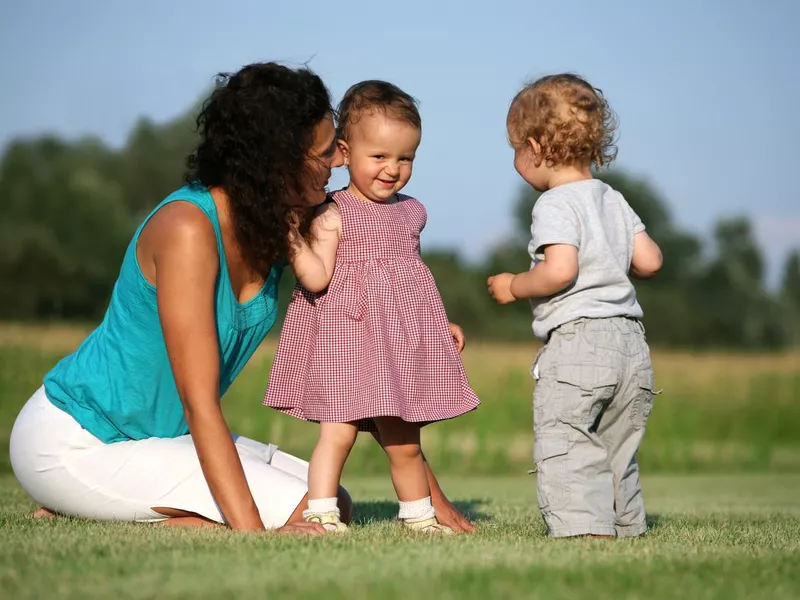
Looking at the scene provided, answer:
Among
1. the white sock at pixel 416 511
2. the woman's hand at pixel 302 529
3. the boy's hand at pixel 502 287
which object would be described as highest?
the boy's hand at pixel 502 287

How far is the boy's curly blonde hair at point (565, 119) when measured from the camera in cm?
427

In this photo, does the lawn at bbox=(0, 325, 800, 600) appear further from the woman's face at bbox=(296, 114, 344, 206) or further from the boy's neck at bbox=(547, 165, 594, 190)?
the boy's neck at bbox=(547, 165, 594, 190)

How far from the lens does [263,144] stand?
414cm

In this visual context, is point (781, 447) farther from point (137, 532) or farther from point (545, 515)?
point (137, 532)

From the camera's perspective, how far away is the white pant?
4320 mm

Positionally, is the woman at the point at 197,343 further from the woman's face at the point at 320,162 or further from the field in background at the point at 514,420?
the field in background at the point at 514,420

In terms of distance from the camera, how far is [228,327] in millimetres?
4383

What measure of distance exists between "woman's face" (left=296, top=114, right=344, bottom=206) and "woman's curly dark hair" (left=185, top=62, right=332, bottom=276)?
26mm

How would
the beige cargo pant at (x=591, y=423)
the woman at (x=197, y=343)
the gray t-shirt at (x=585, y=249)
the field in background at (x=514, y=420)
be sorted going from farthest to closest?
the field in background at (x=514, y=420) → the gray t-shirt at (x=585, y=249) → the beige cargo pant at (x=591, y=423) → the woman at (x=197, y=343)

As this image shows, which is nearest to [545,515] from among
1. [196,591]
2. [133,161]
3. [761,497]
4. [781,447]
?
[196,591]

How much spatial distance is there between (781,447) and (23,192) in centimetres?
3056

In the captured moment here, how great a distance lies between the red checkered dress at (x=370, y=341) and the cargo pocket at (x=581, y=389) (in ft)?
1.63

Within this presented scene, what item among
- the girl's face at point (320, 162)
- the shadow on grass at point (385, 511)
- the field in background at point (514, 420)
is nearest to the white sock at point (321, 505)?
the shadow on grass at point (385, 511)

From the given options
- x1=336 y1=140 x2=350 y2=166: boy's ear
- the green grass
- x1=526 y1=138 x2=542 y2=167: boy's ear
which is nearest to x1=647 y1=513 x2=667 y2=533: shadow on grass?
the green grass
